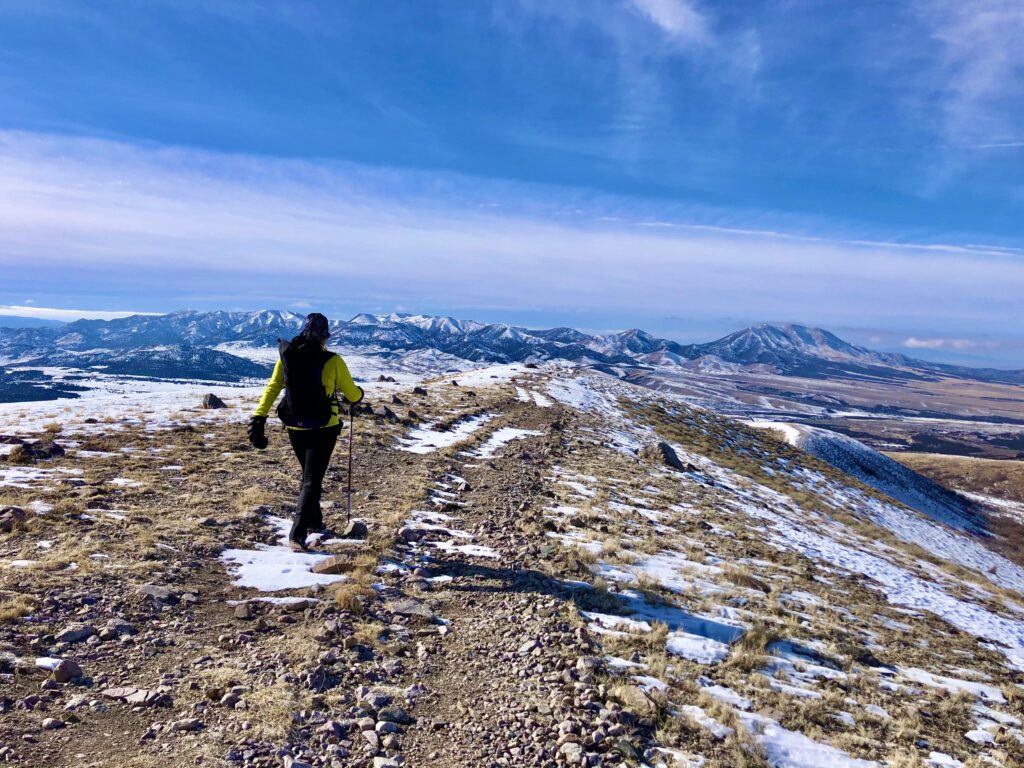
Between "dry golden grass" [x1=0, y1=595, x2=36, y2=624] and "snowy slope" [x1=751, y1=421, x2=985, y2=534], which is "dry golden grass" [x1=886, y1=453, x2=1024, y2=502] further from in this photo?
"dry golden grass" [x1=0, y1=595, x2=36, y2=624]

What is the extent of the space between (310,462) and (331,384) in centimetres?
145

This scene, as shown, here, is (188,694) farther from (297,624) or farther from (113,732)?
(297,624)

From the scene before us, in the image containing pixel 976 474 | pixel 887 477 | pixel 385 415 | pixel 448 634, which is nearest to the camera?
pixel 448 634

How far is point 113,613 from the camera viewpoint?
6934mm

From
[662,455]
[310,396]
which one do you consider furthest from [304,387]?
[662,455]

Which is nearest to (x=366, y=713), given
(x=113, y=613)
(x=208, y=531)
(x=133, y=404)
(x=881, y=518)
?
(x=113, y=613)

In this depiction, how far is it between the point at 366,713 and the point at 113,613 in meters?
3.81

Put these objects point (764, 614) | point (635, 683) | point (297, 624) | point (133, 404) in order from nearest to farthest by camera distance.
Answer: point (635, 683), point (297, 624), point (764, 614), point (133, 404)

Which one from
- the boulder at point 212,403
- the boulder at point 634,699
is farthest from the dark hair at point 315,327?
the boulder at point 212,403

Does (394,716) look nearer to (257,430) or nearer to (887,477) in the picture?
(257,430)

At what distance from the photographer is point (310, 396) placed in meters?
9.48

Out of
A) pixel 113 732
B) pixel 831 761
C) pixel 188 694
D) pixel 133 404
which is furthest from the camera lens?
pixel 133 404

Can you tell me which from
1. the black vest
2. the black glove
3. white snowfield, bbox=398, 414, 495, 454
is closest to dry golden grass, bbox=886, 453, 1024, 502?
white snowfield, bbox=398, 414, 495, 454

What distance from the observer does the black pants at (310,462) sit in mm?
9719
